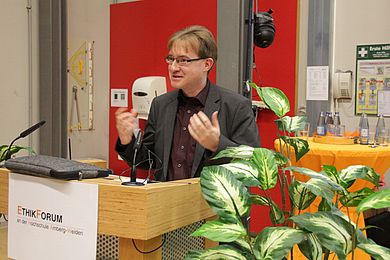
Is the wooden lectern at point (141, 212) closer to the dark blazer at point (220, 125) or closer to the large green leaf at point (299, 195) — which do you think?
the large green leaf at point (299, 195)

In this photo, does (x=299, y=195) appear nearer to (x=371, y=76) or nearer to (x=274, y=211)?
(x=274, y=211)

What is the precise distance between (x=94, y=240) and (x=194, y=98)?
1018 mm

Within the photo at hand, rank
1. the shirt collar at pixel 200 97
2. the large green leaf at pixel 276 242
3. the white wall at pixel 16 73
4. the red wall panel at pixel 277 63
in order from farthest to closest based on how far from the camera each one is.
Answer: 1. the white wall at pixel 16 73
2. the red wall panel at pixel 277 63
3. the shirt collar at pixel 200 97
4. the large green leaf at pixel 276 242

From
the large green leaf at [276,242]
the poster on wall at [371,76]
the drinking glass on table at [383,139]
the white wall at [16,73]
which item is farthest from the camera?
the white wall at [16,73]

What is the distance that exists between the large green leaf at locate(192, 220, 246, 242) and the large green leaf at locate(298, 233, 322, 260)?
0.59 ft

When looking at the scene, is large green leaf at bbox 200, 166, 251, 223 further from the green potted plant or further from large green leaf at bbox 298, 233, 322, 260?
large green leaf at bbox 298, 233, 322, 260

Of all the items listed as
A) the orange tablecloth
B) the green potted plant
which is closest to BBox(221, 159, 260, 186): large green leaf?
the green potted plant

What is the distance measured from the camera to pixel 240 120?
2.02m

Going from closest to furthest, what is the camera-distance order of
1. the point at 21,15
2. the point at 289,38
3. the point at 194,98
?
the point at 194,98 → the point at 289,38 → the point at 21,15

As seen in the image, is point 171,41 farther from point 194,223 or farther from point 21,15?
point 21,15

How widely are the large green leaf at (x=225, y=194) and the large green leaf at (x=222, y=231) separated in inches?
0.7

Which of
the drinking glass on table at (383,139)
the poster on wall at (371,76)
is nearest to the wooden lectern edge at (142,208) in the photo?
the drinking glass on table at (383,139)

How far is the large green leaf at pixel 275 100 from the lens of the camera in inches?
52.4

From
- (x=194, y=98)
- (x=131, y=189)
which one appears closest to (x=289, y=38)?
(x=194, y=98)
